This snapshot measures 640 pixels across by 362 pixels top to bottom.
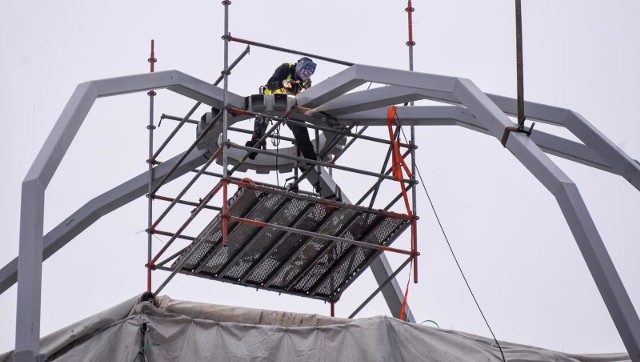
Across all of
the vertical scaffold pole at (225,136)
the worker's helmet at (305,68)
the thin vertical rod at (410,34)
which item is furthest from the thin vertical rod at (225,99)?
the thin vertical rod at (410,34)

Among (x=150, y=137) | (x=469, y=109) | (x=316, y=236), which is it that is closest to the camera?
(x=469, y=109)

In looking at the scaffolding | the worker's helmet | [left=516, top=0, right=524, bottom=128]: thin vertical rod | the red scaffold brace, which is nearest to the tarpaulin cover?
the scaffolding

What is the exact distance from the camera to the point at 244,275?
28.5 metres

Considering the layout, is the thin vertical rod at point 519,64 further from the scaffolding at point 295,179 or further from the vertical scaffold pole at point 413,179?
the vertical scaffold pole at point 413,179

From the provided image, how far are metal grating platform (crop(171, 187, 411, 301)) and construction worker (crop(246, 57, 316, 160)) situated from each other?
3.43 ft

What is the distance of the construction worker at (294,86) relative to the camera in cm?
2772

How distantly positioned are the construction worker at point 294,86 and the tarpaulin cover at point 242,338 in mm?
3624

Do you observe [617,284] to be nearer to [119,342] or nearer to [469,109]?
[469,109]

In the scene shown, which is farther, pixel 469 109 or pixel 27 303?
pixel 469 109

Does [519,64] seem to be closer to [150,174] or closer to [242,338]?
[242,338]

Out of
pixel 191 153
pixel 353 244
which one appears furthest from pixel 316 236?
pixel 191 153

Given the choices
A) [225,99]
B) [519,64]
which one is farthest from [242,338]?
[519,64]

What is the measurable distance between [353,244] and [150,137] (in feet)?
12.6

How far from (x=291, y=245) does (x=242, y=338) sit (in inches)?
145
